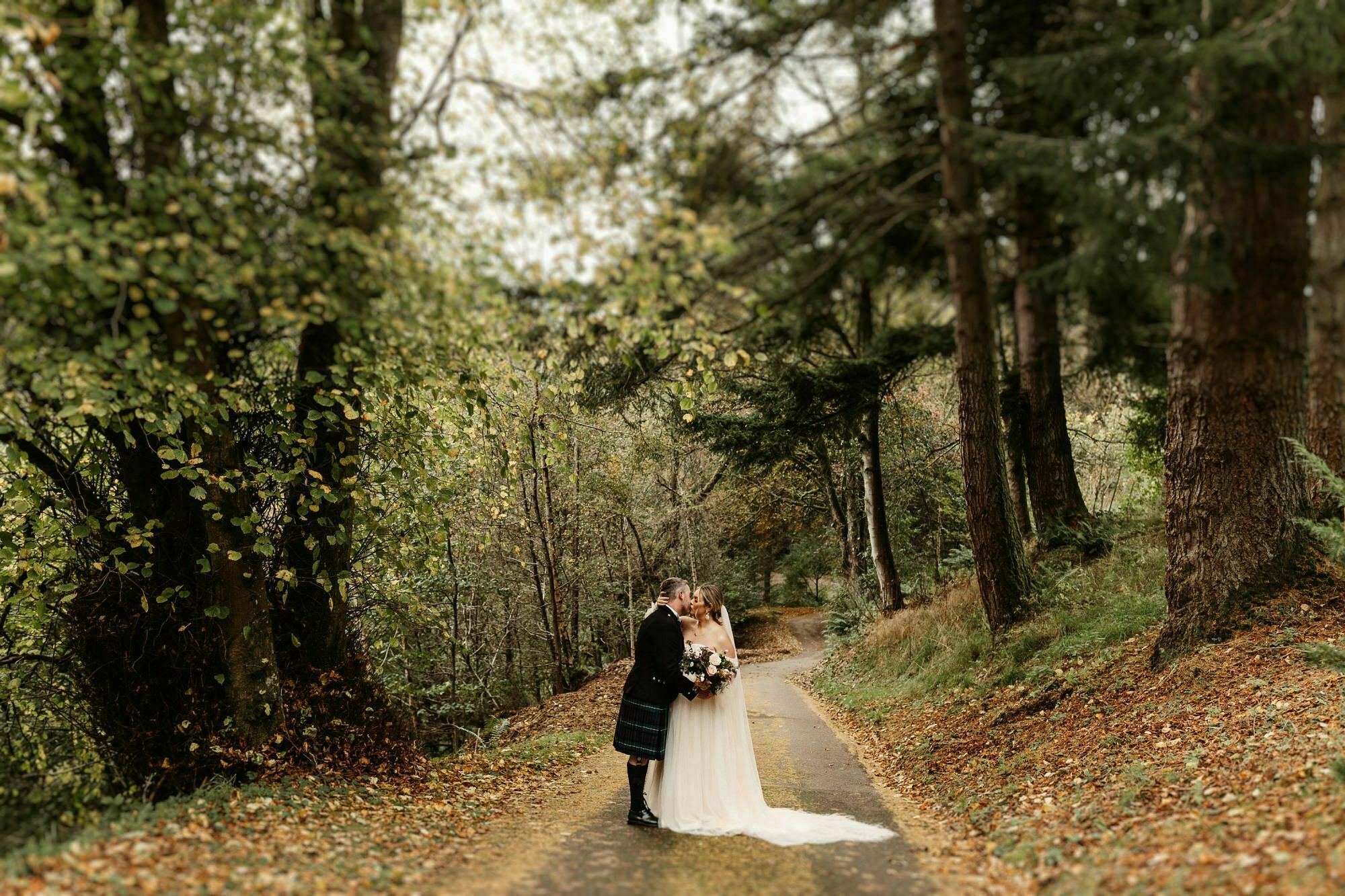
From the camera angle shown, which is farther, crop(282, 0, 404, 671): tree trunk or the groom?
the groom

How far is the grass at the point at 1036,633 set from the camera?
999cm

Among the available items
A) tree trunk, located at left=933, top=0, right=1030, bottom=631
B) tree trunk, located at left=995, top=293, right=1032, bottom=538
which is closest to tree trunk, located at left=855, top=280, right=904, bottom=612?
tree trunk, located at left=995, top=293, right=1032, bottom=538

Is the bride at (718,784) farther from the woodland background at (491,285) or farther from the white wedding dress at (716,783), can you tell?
the woodland background at (491,285)

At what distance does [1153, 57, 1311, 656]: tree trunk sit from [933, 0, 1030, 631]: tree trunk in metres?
2.23

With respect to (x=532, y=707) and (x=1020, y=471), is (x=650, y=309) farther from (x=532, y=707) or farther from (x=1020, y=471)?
(x=532, y=707)

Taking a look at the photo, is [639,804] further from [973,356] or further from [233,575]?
[973,356]

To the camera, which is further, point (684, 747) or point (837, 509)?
point (837, 509)

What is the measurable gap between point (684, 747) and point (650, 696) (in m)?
0.54

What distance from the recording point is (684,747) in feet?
24.8

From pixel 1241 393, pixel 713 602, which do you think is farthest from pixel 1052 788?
pixel 1241 393

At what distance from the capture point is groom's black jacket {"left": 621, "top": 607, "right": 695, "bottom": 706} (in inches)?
300

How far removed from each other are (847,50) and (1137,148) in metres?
3.77

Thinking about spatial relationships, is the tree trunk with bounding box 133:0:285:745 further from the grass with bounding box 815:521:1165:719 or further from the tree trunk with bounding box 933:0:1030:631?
the grass with bounding box 815:521:1165:719

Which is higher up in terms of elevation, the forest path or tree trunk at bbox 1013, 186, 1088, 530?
tree trunk at bbox 1013, 186, 1088, 530
